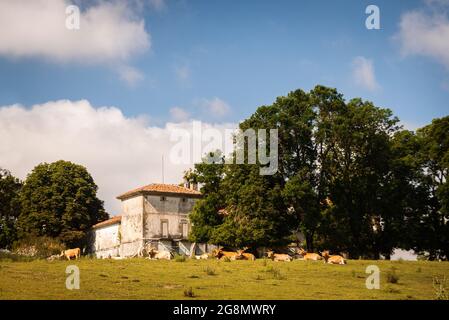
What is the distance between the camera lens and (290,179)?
47.7 m

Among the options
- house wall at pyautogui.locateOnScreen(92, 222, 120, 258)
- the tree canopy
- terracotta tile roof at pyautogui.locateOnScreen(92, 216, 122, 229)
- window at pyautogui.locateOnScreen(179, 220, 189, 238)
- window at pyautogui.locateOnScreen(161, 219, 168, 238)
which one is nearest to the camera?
the tree canopy

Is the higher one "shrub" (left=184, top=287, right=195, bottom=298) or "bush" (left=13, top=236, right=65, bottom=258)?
"shrub" (left=184, top=287, right=195, bottom=298)

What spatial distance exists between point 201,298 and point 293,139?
1274 inches

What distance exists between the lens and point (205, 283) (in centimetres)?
2242

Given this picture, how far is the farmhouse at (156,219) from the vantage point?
64.1 metres

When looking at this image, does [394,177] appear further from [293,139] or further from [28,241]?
[28,241]

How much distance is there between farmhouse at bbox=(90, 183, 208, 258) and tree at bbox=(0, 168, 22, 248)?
614 inches

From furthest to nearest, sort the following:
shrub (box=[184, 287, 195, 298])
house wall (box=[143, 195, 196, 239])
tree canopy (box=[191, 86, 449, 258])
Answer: house wall (box=[143, 195, 196, 239]) → tree canopy (box=[191, 86, 449, 258]) → shrub (box=[184, 287, 195, 298])

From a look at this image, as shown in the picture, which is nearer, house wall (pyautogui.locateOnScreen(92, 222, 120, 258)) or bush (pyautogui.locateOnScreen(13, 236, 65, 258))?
bush (pyautogui.locateOnScreen(13, 236, 65, 258))

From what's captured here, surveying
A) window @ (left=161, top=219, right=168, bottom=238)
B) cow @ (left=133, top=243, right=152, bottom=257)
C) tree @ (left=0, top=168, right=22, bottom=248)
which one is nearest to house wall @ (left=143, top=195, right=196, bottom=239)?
window @ (left=161, top=219, right=168, bottom=238)

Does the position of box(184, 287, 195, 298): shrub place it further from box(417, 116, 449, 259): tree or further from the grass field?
box(417, 116, 449, 259): tree

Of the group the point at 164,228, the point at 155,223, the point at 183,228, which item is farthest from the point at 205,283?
the point at 183,228

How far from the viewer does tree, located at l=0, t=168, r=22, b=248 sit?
72.1m

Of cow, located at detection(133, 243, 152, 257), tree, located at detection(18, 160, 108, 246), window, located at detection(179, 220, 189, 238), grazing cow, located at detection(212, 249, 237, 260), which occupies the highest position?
tree, located at detection(18, 160, 108, 246)
